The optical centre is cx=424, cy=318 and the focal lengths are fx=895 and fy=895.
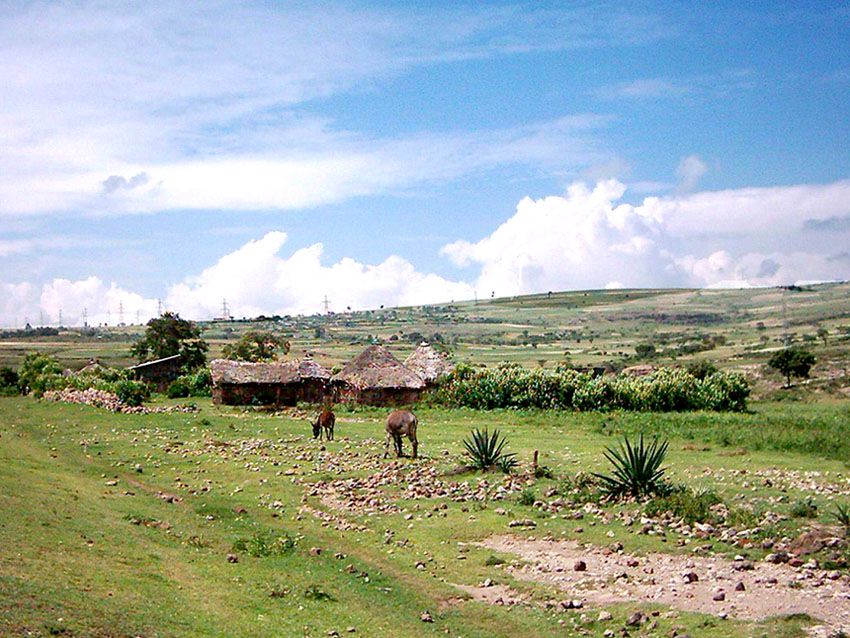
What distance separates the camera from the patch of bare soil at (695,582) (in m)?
11.4

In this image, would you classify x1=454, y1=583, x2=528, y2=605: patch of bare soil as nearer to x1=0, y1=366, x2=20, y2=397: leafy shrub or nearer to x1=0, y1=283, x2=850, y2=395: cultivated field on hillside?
x1=0, y1=366, x2=20, y2=397: leafy shrub

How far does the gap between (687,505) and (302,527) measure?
23.2 feet

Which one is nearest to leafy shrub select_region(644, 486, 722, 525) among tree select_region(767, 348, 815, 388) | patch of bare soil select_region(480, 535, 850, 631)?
patch of bare soil select_region(480, 535, 850, 631)

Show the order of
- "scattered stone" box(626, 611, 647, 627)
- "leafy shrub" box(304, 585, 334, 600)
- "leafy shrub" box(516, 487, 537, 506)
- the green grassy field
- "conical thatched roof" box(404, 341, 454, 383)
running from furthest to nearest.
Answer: "conical thatched roof" box(404, 341, 454, 383) → "leafy shrub" box(516, 487, 537, 506) → "leafy shrub" box(304, 585, 334, 600) → "scattered stone" box(626, 611, 647, 627) → the green grassy field

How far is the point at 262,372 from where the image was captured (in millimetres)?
47000

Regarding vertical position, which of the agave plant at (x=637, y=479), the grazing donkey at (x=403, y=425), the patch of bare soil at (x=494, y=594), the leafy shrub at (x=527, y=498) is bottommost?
the patch of bare soil at (x=494, y=594)

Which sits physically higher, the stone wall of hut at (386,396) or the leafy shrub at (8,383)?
the leafy shrub at (8,383)

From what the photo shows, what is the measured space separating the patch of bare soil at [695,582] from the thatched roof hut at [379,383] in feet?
101

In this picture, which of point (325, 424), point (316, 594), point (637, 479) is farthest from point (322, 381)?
point (316, 594)

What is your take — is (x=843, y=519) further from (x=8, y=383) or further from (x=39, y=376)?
(x=8, y=383)

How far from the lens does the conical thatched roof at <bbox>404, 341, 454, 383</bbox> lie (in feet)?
155

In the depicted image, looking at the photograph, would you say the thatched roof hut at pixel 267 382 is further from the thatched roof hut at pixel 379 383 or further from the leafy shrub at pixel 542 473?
the leafy shrub at pixel 542 473

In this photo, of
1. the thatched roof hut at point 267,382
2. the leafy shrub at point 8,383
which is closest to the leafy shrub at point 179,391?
the thatched roof hut at point 267,382

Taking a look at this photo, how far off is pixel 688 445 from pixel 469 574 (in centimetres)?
1499
